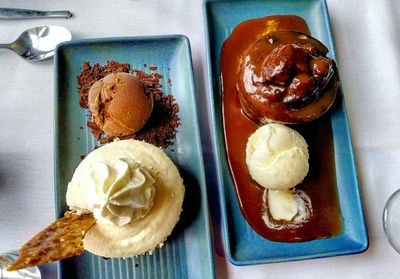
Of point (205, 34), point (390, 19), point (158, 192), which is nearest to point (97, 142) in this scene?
point (158, 192)

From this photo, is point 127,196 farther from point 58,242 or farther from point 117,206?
point 58,242

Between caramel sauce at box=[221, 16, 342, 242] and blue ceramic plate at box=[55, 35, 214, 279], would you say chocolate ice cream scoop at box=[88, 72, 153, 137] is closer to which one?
blue ceramic plate at box=[55, 35, 214, 279]

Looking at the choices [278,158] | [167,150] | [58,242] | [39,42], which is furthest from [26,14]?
[278,158]

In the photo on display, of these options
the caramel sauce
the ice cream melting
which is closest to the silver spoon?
the caramel sauce

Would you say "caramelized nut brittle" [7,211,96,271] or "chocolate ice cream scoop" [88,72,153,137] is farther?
"chocolate ice cream scoop" [88,72,153,137]

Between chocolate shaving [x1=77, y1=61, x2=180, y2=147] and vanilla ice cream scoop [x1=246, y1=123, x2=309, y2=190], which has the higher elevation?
chocolate shaving [x1=77, y1=61, x2=180, y2=147]

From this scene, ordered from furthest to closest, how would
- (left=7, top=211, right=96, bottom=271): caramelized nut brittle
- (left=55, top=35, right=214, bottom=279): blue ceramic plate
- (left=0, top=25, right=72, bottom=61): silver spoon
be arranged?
(left=0, top=25, right=72, bottom=61): silver spoon < (left=55, top=35, right=214, bottom=279): blue ceramic plate < (left=7, top=211, right=96, bottom=271): caramelized nut brittle
